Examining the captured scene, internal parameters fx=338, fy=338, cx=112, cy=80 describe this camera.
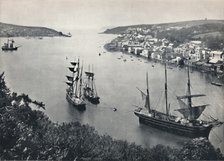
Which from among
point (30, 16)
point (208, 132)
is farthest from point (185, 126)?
point (30, 16)

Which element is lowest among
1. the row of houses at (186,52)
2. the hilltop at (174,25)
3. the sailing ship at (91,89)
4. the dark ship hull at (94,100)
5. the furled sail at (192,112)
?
the furled sail at (192,112)

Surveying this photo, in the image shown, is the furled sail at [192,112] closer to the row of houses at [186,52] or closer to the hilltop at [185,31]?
the row of houses at [186,52]

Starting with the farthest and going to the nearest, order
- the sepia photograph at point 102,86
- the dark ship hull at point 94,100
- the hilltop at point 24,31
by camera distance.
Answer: the dark ship hull at point 94,100 < the hilltop at point 24,31 < the sepia photograph at point 102,86

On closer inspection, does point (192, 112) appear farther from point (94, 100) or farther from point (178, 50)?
point (94, 100)

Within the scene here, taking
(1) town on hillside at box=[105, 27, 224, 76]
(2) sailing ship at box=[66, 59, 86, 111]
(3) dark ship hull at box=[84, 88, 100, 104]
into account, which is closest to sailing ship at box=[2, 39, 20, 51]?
(2) sailing ship at box=[66, 59, 86, 111]

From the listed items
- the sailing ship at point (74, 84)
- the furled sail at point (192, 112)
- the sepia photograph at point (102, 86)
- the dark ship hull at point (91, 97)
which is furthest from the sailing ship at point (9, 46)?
the furled sail at point (192, 112)
